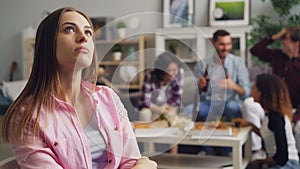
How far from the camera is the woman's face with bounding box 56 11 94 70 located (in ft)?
3.15

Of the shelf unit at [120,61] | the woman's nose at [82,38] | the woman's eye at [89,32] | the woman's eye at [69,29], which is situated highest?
the woman's eye at [69,29]

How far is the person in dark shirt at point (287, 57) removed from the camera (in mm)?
2365

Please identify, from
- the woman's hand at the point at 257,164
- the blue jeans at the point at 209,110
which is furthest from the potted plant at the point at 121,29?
the woman's hand at the point at 257,164

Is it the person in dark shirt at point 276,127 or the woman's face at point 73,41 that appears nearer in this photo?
the woman's face at point 73,41

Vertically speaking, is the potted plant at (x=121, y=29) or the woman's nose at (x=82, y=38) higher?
the potted plant at (x=121, y=29)

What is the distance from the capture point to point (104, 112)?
1.03 m

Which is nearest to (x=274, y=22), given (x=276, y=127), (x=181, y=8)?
(x=181, y=8)

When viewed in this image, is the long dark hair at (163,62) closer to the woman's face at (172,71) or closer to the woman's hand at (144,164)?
the woman's face at (172,71)

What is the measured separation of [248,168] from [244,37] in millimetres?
873

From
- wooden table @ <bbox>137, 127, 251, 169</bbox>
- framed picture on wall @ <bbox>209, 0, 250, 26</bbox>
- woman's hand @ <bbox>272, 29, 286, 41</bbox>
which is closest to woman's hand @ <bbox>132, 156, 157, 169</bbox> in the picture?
wooden table @ <bbox>137, 127, 251, 169</bbox>

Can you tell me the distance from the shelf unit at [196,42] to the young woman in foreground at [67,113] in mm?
343

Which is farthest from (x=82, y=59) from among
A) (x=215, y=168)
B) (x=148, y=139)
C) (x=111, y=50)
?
(x=215, y=168)

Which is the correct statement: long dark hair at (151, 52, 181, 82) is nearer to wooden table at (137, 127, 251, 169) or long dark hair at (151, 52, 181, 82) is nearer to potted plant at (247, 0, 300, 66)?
wooden table at (137, 127, 251, 169)

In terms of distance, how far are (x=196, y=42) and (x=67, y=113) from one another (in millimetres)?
601
